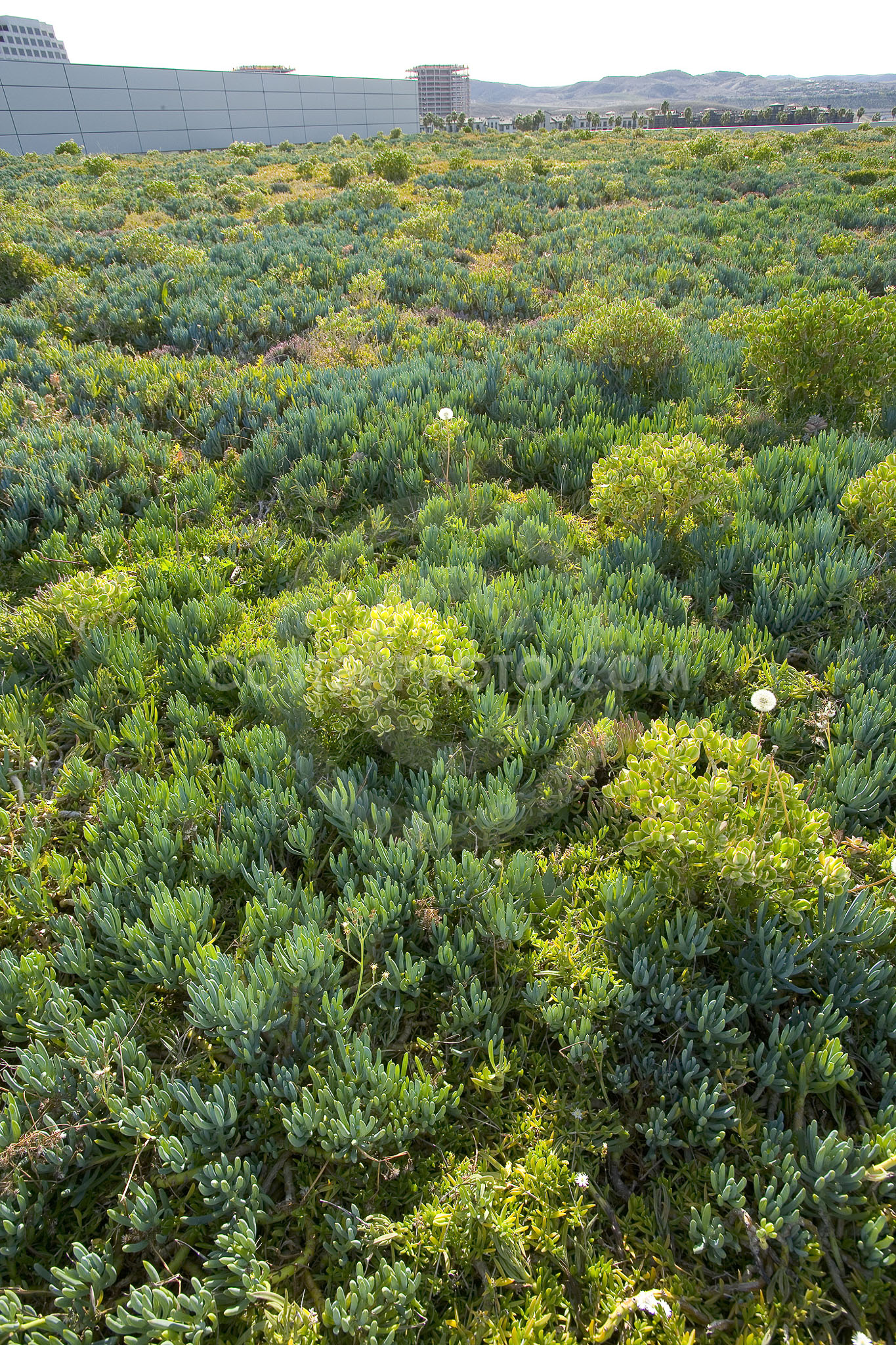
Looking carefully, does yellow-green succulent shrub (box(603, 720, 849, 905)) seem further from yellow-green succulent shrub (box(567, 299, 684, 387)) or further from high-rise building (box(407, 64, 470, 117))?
high-rise building (box(407, 64, 470, 117))

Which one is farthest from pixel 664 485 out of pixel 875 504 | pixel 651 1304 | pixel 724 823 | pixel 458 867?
pixel 651 1304

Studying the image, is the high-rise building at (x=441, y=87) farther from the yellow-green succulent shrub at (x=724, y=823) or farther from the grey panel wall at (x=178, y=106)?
the yellow-green succulent shrub at (x=724, y=823)

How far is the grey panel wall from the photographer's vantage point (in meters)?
34.1

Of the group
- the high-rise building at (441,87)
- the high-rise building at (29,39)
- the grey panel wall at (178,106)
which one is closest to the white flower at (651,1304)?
the grey panel wall at (178,106)

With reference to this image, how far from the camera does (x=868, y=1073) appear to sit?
6.97ft

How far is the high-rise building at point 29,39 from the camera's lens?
89375mm

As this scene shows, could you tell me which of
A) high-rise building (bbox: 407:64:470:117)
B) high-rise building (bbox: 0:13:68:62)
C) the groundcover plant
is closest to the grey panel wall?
the groundcover plant

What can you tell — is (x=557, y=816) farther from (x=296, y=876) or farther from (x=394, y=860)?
(x=296, y=876)

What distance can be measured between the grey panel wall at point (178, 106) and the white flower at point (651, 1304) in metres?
47.8

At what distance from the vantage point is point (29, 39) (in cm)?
10600

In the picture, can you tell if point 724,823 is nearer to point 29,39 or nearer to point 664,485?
point 664,485

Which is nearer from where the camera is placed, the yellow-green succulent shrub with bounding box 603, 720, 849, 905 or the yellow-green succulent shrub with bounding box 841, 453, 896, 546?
the yellow-green succulent shrub with bounding box 603, 720, 849, 905

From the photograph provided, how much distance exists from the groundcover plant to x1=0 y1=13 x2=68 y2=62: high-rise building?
392 ft

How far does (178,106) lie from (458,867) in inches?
2064
